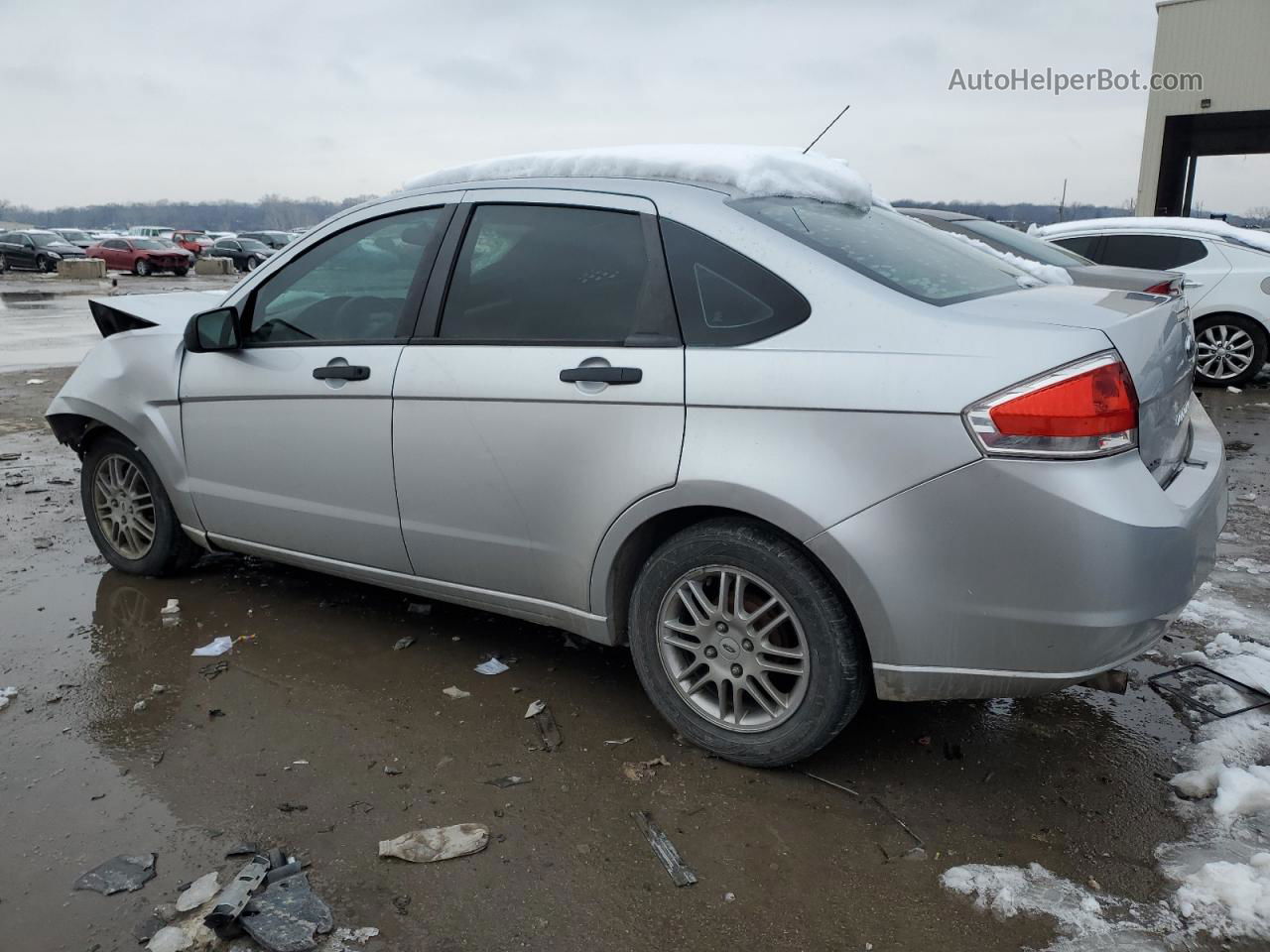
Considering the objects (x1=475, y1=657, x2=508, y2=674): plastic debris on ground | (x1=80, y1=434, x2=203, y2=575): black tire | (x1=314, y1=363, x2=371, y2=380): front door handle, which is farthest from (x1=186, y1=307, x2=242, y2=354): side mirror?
(x1=475, y1=657, x2=508, y2=674): plastic debris on ground

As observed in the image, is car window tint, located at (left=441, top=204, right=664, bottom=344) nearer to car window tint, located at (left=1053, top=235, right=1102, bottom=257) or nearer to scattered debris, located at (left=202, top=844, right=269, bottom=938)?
scattered debris, located at (left=202, top=844, right=269, bottom=938)

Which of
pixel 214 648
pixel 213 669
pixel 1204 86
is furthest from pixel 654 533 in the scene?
pixel 1204 86

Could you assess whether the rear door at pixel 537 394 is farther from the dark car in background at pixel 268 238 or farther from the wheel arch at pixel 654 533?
the dark car in background at pixel 268 238

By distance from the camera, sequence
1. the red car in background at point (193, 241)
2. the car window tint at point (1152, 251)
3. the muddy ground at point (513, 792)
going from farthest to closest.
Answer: the red car in background at point (193, 241), the car window tint at point (1152, 251), the muddy ground at point (513, 792)

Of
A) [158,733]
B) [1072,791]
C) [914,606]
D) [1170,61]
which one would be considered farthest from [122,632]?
[1170,61]

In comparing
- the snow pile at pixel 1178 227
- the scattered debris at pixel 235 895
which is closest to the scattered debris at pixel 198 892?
the scattered debris at pixel 235 895

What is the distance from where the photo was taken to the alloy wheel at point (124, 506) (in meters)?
4.70

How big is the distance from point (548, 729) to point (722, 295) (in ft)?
5.07

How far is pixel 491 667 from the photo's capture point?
3.87 meters

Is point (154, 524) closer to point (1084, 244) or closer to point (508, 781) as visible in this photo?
point (508, 781)

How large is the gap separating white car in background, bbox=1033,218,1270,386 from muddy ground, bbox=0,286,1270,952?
712 cm

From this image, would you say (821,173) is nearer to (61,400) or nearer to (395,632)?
(395,632)

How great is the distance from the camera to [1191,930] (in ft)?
7.80

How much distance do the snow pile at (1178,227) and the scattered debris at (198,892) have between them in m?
9.46
